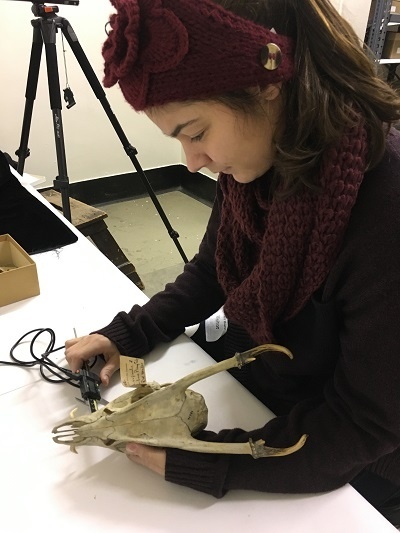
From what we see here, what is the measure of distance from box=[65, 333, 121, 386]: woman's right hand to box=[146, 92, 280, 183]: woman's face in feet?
1.21

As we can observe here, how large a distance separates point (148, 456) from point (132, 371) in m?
0.17

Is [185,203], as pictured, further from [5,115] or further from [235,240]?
[235,240]

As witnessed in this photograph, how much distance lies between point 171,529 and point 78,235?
0.85 m

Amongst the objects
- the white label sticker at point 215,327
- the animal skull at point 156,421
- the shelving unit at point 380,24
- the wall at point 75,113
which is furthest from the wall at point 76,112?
the animal skull at point 156,421

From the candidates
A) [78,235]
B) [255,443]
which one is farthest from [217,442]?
[78,235]

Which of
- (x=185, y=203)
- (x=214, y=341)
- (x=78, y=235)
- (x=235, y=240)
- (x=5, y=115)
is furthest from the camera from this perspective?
(x=185, y=203)

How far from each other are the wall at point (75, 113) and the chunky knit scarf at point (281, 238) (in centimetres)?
182

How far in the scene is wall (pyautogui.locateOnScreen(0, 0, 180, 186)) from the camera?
2459mm

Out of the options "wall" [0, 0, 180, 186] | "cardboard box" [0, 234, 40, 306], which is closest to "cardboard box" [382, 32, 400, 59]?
"wall" [0, 0, 180, 186]

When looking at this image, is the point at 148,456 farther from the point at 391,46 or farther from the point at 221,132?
the point at 391,46

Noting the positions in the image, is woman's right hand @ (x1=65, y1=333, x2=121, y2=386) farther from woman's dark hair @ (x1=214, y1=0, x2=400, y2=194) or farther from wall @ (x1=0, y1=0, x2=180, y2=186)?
wall @ (x1=0, y1=0, x2=180, y2=186)

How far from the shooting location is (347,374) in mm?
625

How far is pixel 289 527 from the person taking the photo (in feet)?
1.98

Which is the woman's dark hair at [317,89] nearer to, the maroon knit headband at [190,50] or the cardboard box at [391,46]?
the maroon knit headband at [190,50]
